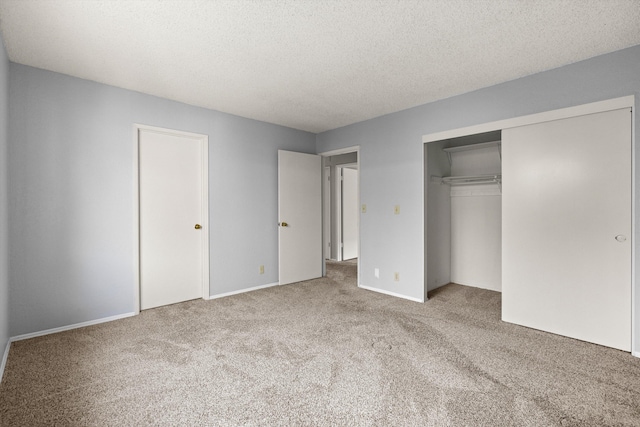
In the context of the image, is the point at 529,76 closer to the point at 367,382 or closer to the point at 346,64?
the point at 346,64

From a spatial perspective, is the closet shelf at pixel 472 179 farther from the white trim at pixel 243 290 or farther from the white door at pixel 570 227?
the white trim at pixel 243 290

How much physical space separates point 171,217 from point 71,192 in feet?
3.20

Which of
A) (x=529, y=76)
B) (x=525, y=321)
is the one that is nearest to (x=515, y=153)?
(x=529, y=76)

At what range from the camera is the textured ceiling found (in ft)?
6.38

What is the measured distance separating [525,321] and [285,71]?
10.9 feet

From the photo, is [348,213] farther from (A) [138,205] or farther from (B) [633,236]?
(B) [633,236]

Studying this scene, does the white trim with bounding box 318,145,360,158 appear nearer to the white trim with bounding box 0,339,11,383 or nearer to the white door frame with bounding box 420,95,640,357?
the white door frame with bounding box 420,95,640,357

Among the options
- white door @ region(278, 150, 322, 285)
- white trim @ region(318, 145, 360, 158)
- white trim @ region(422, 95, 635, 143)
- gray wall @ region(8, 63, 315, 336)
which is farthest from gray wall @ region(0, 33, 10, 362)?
white trim @ region(422, 95, 635, 143)

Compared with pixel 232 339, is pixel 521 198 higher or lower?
higher

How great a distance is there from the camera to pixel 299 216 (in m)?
4.80

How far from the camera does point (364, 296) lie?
4.01 meters

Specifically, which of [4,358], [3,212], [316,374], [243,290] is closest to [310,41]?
[316,374]

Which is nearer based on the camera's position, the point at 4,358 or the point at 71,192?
the point at 4,358

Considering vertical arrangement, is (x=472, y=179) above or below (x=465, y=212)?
above
